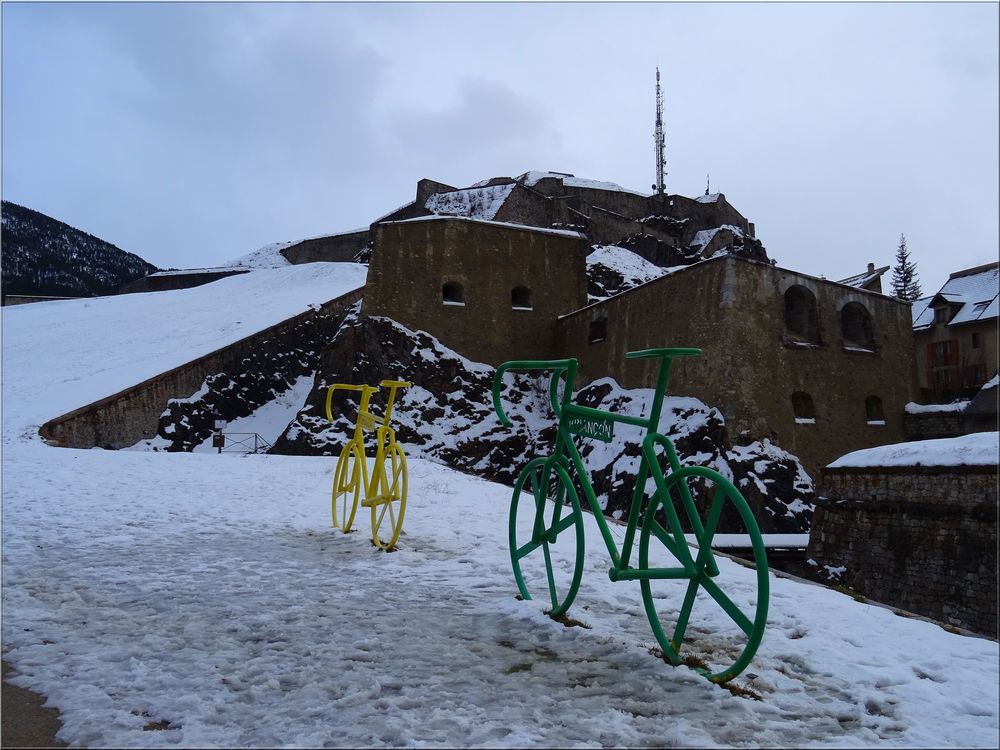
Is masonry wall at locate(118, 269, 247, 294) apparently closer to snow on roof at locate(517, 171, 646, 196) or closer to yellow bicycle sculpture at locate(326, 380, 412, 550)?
snow on roof at locate(517, 171, 646, 196)

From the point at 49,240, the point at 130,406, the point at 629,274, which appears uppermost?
the point at 49,240

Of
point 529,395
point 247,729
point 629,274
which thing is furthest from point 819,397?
point 247,729

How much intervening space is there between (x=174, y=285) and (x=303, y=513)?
133 ft

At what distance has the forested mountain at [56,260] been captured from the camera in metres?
52.0

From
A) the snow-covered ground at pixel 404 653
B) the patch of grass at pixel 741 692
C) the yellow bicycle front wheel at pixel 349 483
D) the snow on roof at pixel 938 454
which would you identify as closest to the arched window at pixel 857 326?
the snow on roof at pixel 938 454

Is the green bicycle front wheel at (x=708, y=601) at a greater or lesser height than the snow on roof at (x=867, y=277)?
lesser

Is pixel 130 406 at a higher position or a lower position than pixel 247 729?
higher

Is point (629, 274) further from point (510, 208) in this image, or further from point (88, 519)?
point (88, 519)

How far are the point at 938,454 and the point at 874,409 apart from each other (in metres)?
9.34

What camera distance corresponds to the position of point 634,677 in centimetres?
333

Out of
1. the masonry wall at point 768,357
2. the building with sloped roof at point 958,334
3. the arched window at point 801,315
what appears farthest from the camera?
the building with sloped roof at point 958,334

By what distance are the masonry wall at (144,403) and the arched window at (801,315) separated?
16466 mm

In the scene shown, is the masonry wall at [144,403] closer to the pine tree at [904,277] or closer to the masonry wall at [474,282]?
the masonry wall at [474,282]

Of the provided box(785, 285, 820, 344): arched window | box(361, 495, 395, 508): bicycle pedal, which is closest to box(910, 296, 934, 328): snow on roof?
box(785, 285, 820, 344): arched window
